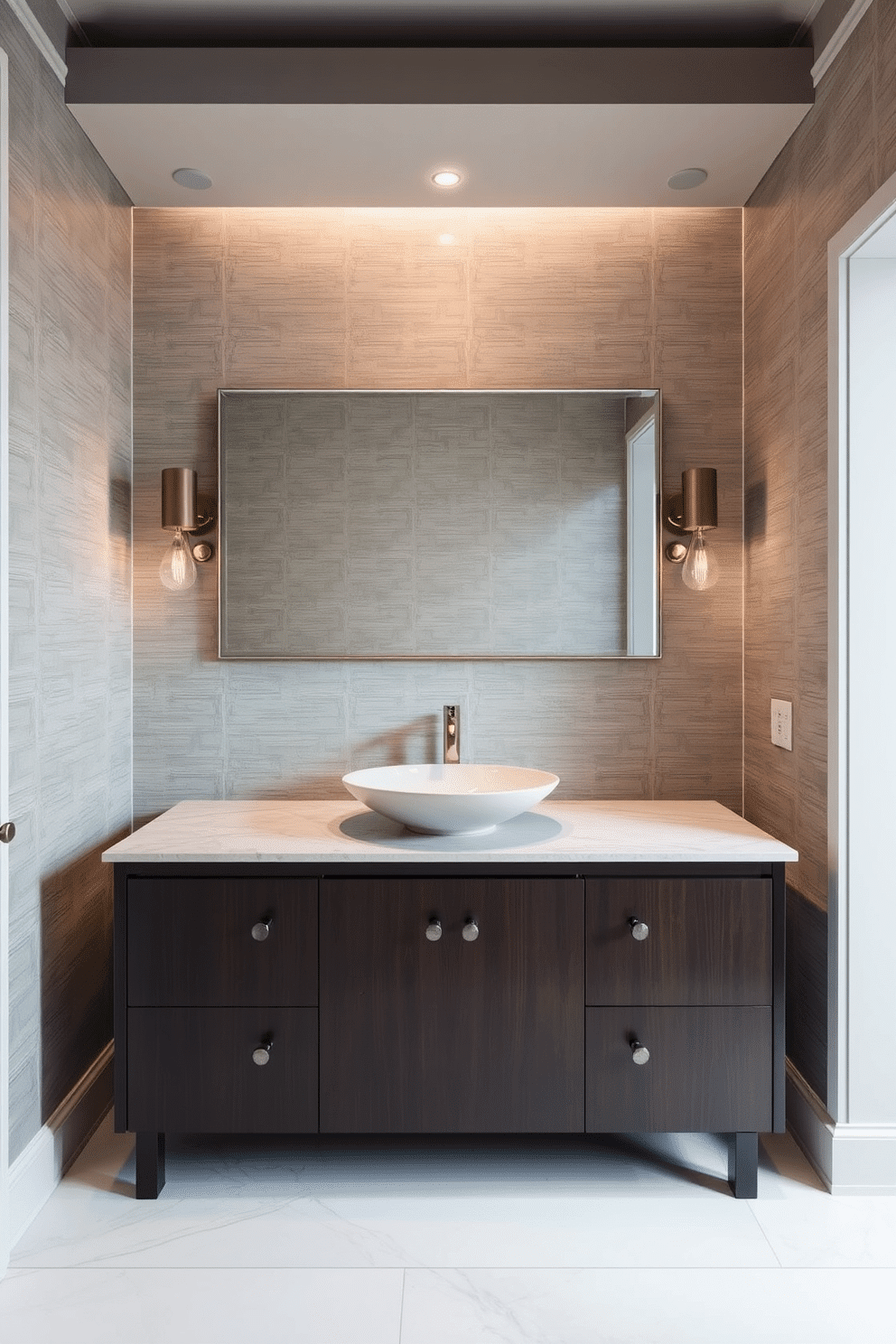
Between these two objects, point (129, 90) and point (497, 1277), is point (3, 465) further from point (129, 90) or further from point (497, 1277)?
point (497, 1277)

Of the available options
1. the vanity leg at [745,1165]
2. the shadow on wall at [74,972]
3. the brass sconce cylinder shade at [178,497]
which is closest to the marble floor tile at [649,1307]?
the vanity leg at [745,1165]

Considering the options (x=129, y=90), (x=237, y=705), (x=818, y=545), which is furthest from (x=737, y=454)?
(x=129, y=90)

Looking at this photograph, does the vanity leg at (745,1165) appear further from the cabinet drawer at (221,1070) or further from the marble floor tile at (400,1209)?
the cabinet drawer at (221,1070)

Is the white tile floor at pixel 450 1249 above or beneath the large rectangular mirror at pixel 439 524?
beneath

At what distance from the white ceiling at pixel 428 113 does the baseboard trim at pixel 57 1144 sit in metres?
2.20

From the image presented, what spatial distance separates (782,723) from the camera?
220 cm

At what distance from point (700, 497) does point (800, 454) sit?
0.98ft

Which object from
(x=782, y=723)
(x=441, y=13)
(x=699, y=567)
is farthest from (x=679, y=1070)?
(x=441, y=13)

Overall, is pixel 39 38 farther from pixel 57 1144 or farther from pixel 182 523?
pixel 57 1144

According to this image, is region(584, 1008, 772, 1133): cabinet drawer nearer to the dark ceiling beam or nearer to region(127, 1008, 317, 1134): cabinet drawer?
region(127, 1008, 317, 1134): cabinet drawer

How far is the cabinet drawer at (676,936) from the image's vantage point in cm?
189

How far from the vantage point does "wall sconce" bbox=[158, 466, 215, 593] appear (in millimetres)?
2348

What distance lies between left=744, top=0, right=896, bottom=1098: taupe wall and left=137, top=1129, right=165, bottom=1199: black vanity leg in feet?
4.73

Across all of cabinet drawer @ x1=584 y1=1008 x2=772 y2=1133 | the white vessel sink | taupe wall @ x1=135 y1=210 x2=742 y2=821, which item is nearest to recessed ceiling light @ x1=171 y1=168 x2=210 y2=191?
taupe wall @ x1=135 y1=210 x2=742 y2=821
